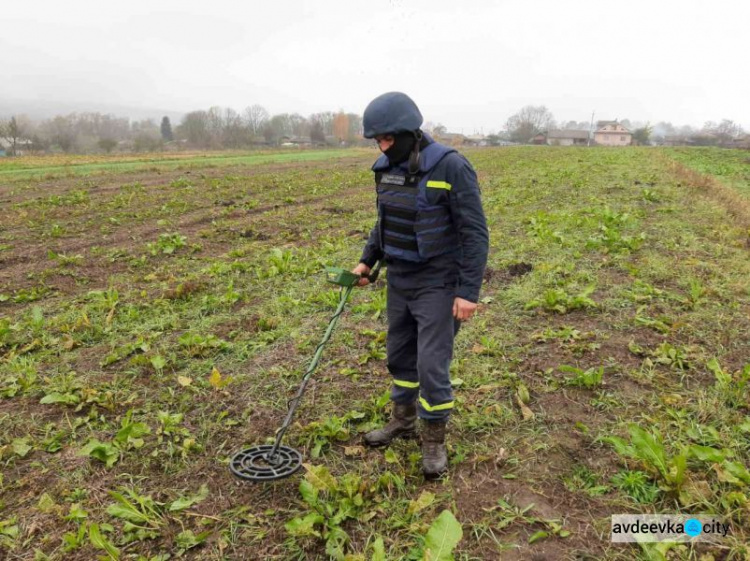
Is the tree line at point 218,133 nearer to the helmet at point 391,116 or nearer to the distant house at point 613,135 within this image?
the distant house at point 613,135

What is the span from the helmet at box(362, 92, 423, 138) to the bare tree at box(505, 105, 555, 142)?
125 meters

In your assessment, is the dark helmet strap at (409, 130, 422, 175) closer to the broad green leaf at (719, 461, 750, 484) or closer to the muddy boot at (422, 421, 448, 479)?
the muddy boot at (422, 421, 448, 479)

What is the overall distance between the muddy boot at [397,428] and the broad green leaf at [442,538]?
1.07 m

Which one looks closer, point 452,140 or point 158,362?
point 158,362

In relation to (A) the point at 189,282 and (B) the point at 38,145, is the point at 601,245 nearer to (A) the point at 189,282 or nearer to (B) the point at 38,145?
(A) the point at 189,282

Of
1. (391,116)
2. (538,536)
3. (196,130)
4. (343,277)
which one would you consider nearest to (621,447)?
(538,536)

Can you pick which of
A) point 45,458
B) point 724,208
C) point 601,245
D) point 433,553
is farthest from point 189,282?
point 724,208

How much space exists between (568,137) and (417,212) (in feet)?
426

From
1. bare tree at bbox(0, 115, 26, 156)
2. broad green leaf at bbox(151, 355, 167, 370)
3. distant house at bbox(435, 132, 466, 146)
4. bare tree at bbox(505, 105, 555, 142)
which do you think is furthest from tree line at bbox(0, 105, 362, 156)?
broad green leaf at bbox(151, 355, 167, 370)

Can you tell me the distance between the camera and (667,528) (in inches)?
113

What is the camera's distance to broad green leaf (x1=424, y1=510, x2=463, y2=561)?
8.80 ft

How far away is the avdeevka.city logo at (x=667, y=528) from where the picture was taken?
2.79m

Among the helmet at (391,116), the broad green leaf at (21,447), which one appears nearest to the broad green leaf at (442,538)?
the helmet at (391,116)

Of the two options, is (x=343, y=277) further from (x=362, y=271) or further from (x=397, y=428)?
(x=397, y=428)
